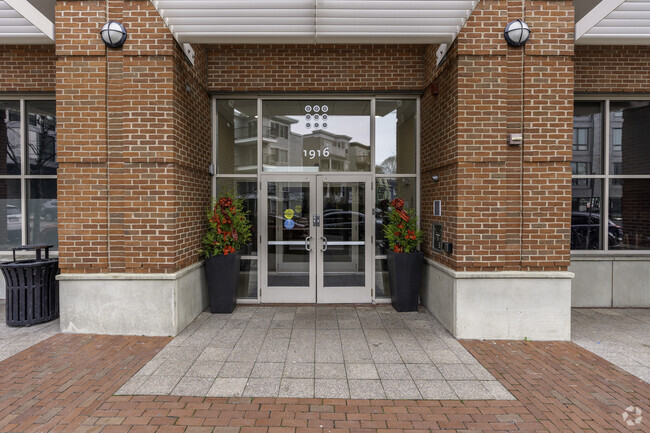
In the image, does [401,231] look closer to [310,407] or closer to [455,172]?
[455,172]

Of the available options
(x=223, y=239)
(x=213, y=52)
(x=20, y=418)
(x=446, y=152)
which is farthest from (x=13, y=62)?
(x=446, y=152)

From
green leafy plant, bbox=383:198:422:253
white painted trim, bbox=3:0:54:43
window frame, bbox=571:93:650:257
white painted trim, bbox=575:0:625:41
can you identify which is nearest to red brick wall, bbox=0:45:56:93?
white painted trim, bbox=3:0:54:43

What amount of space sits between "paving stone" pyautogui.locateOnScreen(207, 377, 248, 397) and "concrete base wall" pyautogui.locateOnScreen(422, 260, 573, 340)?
9.50 ft

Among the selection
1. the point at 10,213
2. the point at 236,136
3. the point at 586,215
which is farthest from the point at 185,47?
the point at 586,215

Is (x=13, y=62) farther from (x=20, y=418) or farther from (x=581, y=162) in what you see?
(x=581, y=162)

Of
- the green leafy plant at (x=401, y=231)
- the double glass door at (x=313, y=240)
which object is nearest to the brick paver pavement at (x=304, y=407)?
the green leafy plant at (x=401, y=231)

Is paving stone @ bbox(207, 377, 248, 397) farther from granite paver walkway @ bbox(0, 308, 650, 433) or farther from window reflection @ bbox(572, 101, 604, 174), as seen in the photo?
window reflection @ bbox(572, 101, 604, 174)

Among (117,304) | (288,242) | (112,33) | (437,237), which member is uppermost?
(112,33)

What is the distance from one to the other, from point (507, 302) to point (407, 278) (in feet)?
4.88

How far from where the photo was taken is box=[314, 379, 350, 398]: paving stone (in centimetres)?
326

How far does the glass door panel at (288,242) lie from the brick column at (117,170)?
5.83 feet

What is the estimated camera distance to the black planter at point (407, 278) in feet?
18.4

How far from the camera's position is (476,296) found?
4.67m

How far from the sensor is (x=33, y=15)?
4621 mm
